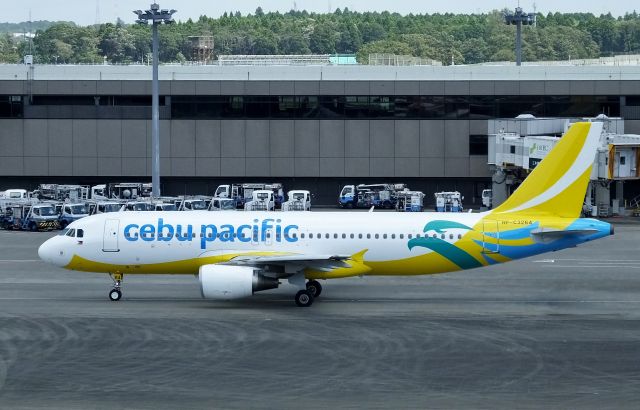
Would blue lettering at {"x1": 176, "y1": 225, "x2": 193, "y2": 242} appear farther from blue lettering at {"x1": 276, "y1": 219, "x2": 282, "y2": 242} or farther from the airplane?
blue lettering at {"x1": 276, "y1": 219, "x2": 282, "y2": 242}

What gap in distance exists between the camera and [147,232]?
50938 mm

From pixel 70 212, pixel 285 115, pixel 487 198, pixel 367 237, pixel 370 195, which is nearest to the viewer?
pixel 367 237

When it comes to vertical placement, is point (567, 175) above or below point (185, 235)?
above

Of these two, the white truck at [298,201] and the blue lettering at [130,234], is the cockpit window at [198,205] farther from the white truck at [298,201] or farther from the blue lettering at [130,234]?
the blue lettering at [130,234]

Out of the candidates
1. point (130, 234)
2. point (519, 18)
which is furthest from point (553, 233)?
point (519, 18)

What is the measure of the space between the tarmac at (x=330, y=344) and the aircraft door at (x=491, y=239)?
248cm

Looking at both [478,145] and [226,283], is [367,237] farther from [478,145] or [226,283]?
[478,145]

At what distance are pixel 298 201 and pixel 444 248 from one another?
46967 mm

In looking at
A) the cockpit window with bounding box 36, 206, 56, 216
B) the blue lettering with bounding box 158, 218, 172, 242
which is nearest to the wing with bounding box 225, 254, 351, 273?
the blue lettering with bounding box 158, 218, 172, 242

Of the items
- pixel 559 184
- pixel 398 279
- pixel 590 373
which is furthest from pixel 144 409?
pixel 398 279

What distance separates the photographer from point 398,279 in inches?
2388

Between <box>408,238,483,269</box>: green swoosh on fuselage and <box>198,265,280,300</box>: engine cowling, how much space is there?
24.2 ft

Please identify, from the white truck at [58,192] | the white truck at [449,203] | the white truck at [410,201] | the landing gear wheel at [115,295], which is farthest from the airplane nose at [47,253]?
the white truck at [449,203]

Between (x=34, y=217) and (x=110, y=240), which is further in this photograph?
(x=34, y=217)
